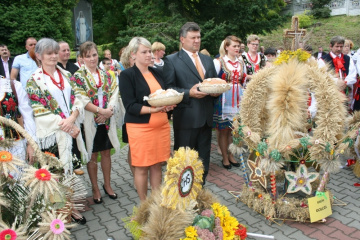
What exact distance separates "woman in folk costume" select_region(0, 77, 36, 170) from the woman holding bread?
3.19 feet

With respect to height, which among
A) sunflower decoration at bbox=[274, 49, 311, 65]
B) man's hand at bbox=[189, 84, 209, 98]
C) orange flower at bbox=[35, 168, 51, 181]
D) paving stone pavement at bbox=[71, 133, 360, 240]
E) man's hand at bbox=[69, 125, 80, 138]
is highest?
sunflower decoration at bbox=[274, 49, 311, 65]

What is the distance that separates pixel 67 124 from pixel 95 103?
1.98ft

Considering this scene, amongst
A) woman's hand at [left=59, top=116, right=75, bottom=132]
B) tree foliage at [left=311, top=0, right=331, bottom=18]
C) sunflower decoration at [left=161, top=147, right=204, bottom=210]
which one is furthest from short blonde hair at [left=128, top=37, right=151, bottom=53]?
tree foliage at [left=311, top=0, right=331, bottom=18]

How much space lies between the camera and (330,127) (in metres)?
3.51

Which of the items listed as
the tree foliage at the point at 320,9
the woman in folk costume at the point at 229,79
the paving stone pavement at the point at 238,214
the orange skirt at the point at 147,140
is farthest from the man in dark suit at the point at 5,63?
the tree foliage at the point at 320,9

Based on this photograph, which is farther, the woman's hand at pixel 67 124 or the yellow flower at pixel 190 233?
the woman's hand at pixel 67 124

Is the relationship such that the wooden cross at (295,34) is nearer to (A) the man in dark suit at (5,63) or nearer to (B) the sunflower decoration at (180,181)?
(B) the sunflower decoration at (180,181)

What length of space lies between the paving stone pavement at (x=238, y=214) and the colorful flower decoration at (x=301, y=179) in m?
0.39

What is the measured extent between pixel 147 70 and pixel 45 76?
42.0 inches

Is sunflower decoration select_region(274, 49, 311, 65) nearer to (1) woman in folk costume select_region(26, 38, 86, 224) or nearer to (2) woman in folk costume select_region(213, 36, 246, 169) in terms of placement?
(2) woman in folk costume select_region(213, 36, 246, 169)

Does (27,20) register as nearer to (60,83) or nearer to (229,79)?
(229,79)

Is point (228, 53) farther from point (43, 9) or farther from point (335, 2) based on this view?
point (335, 2)

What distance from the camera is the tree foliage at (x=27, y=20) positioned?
10.8m

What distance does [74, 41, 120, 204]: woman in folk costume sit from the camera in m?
3.80
